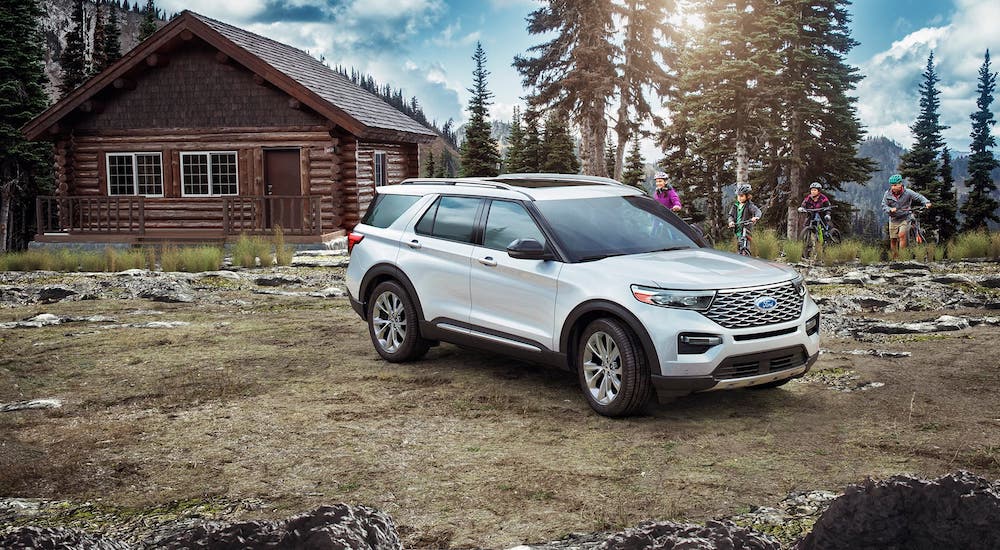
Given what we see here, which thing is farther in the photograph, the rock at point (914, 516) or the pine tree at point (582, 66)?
the pine tree at point (582, 66)

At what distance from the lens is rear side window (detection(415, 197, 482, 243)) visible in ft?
25.6

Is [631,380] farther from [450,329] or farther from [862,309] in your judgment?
[862,309]

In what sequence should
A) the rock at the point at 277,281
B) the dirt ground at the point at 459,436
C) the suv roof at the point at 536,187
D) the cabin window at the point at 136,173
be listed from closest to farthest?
the dirt ground at the point at 459,436
the suv roof at the point at 536,187
the rock at the point at 277,281
the cabin window at the point at 136,173

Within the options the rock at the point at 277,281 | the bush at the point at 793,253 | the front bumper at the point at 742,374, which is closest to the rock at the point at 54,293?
the rock at the point at 277,281

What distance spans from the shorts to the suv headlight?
1303 centimetres

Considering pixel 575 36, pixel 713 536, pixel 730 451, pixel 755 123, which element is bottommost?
pixel 730 451

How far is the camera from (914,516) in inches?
98.6

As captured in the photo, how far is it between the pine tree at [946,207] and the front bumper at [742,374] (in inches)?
1335

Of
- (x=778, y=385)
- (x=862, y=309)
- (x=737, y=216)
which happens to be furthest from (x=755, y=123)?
(x=778, y=385)

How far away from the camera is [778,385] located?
6996mm

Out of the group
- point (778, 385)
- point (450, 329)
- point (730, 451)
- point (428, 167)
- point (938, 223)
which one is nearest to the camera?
point (730, 451)

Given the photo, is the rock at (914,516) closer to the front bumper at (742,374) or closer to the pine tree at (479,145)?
the front bumper at (742,374)

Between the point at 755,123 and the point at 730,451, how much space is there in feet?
93.1

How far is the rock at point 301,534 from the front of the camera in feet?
7.87
